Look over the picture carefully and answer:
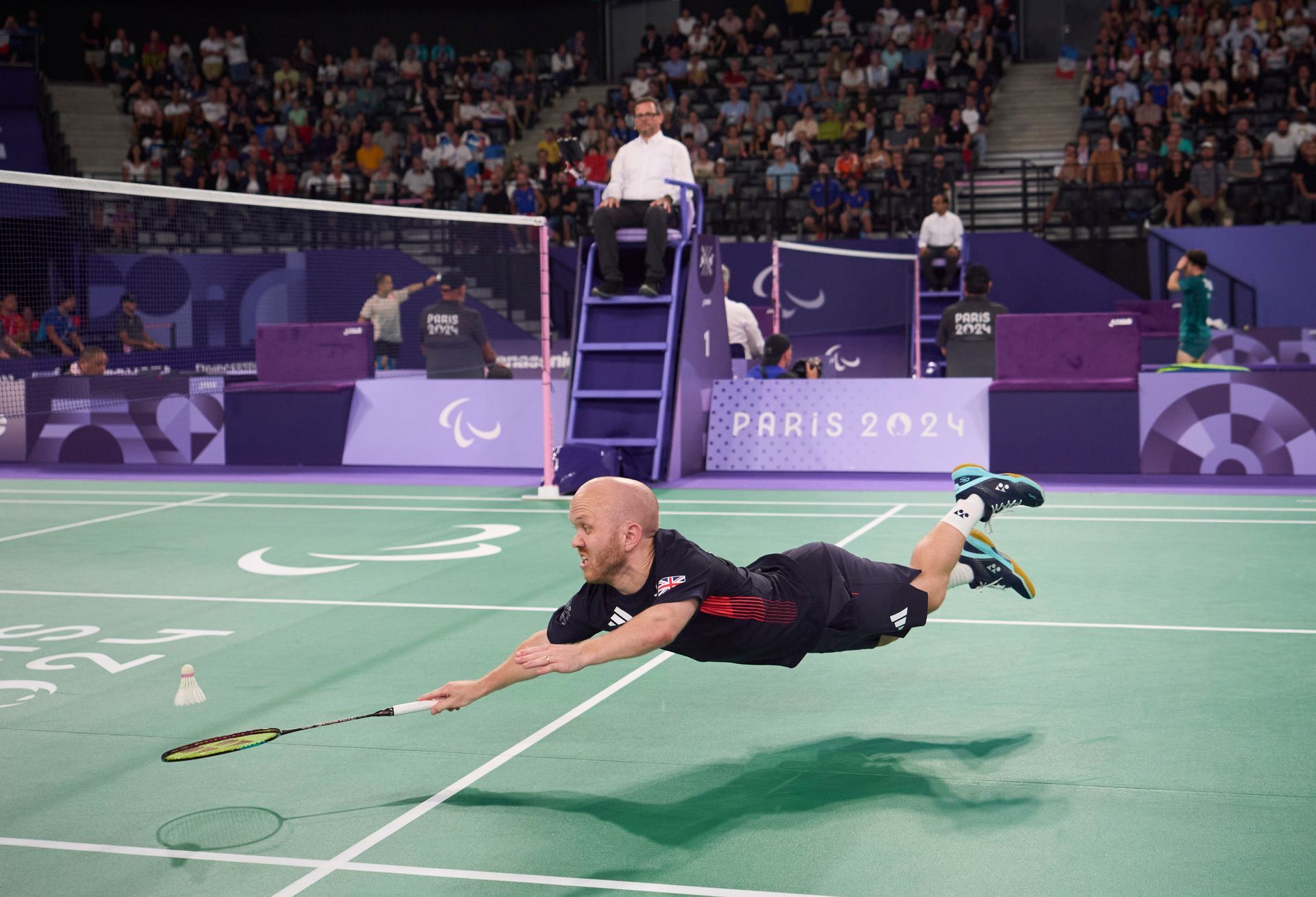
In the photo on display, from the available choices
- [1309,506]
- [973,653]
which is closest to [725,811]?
[973,653]

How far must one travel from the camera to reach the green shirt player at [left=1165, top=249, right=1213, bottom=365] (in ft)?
51.6

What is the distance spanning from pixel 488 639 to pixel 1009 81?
2555cm

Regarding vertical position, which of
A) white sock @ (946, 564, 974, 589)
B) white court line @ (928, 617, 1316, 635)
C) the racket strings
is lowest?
white court line @ (928, 617, 1316, 635)

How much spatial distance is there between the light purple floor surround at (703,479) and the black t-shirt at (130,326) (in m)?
2.74

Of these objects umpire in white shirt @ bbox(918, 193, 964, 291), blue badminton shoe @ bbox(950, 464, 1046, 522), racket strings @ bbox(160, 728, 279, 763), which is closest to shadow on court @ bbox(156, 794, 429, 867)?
racket strings @ bbox(160, 728, 279, 763)

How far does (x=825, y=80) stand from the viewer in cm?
2788

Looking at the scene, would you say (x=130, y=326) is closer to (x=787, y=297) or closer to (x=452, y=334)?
(x=452, y=334)

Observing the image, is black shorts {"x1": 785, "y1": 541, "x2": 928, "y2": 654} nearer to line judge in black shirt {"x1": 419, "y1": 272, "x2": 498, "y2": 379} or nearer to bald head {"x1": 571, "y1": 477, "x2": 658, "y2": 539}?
bald head {"x1": 571, "y1": 477, "x2": 658, "y2": 539}

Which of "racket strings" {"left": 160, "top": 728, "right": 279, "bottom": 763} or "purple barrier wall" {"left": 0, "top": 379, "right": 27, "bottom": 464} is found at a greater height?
"purple barrier wall" {"left": 0, "top": 379, "right": 27, "bottom": 464}

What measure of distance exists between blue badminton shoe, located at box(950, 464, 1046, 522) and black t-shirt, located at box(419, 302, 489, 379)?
1027 centimetres

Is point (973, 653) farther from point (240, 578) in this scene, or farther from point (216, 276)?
point (216, 276)

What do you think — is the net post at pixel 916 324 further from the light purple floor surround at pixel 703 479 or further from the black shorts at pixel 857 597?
the black shorts at pixel 857 597

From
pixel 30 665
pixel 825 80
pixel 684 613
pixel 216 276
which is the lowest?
pixel 30 665

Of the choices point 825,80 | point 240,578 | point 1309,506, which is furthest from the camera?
point 825,80
